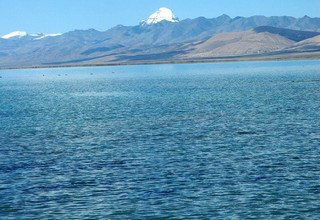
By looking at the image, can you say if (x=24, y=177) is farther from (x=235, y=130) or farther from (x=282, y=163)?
(x=235, y=130)

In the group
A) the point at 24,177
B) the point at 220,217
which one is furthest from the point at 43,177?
the point at 220,217

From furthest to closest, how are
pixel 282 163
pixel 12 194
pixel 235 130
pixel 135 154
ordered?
1. pixel 235 130
2. pixel 135 154
3. pixel 282 163
4. pixel 12 194

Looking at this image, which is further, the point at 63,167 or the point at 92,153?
the point at 92,153

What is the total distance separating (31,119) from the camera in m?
76.6

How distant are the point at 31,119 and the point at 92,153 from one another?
32.5 metres

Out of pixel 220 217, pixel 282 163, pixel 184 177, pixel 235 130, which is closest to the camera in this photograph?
pixel 220 217

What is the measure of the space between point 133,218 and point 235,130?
96.7 ft

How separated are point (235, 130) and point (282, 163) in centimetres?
1742

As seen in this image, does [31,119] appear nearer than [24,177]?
No

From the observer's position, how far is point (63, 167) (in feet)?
133

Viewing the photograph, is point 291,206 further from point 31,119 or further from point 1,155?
point 31,119

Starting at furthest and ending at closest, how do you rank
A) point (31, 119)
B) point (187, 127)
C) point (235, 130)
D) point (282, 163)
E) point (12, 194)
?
point (31, 119) < point (187, 127) < point (235, 130) < point (282, 163) < point (12, 194)

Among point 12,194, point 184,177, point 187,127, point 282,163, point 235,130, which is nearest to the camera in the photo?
point 12,194

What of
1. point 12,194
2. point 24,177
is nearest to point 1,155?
point 24,177
